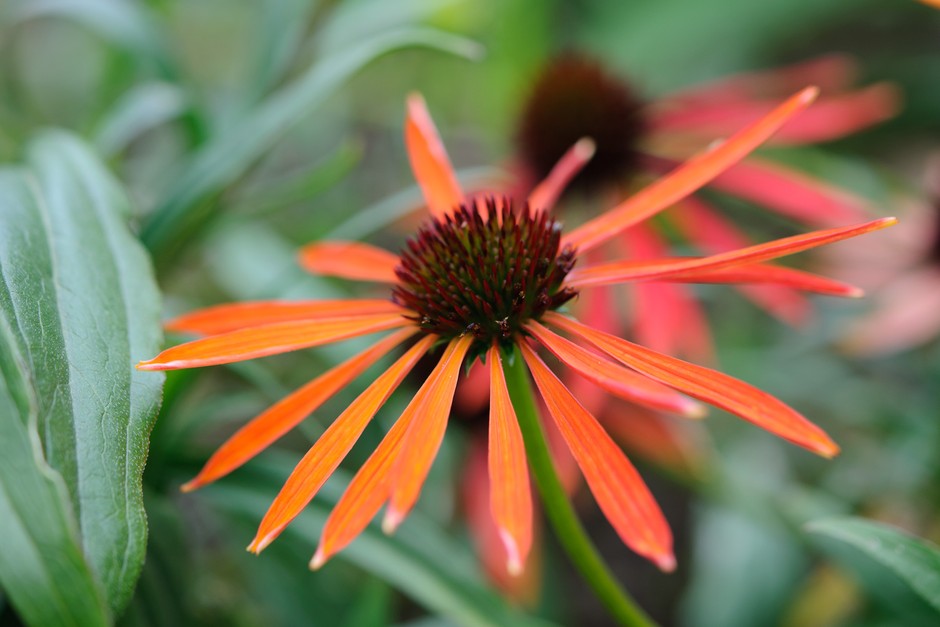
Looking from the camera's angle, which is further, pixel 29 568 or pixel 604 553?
pixel 604 553

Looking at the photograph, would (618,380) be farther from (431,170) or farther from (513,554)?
(431,170)

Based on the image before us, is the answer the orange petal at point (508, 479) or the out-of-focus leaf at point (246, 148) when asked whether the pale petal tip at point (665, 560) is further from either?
the out-of-focus leaf at point (246, 148)

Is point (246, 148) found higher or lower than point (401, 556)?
higher

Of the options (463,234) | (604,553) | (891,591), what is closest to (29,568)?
(463,234)

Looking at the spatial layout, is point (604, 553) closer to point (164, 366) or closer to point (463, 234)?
point (463, 234)

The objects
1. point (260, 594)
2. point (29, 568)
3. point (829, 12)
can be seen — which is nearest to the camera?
point (29, 568)

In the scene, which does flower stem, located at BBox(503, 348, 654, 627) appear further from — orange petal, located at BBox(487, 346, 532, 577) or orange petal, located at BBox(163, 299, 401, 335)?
orange petal, located at BBox(163, 299, 401, 335)

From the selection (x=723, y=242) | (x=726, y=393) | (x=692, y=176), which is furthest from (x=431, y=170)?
(x=723, y=242)
